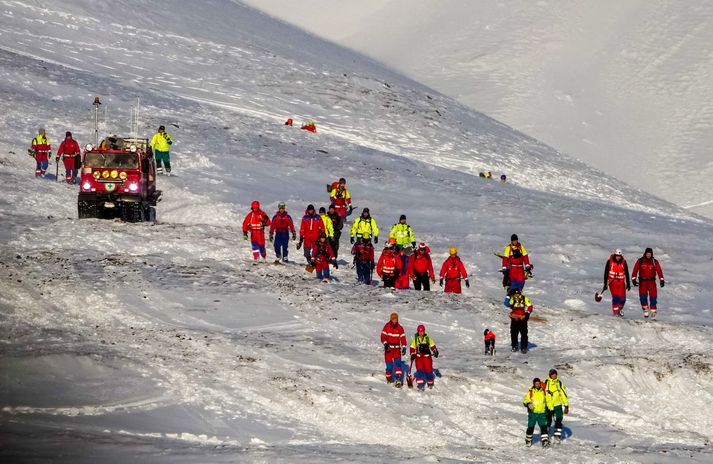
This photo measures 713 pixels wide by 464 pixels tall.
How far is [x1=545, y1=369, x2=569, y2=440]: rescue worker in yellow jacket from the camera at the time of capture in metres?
19.2

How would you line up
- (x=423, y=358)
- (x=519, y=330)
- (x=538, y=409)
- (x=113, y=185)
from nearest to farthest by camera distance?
1. (x=538, y=409)
2. (x=423, y=358)
3. (x=519, y=330)
4. (x=113, y=185)

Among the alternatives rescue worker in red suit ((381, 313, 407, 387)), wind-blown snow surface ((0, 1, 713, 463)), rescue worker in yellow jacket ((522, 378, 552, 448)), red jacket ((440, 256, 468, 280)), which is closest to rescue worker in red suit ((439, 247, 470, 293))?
red jacket ((440, 256, 468, 280))

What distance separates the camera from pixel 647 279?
26922 millimetres

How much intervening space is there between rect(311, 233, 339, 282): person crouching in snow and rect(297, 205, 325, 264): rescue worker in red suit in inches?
18.4

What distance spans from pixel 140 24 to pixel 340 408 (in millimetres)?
46578

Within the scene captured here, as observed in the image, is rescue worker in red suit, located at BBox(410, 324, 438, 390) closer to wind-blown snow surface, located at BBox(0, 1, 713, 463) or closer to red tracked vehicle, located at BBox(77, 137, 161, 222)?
wind-blown snow surface, located at BBox(0, 1, 713, 463)

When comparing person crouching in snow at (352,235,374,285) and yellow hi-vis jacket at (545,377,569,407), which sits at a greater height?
person crouching in snow at (352,235,374,285)

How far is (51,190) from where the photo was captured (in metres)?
32.2

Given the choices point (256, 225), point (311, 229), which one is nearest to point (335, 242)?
point (311, 229)

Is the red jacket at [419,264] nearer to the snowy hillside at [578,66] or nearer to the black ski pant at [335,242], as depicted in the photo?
the black ski pant at [335,242]

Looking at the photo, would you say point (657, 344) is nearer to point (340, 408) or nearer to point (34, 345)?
point (340, 408)

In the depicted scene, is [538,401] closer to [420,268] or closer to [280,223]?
[420,268]

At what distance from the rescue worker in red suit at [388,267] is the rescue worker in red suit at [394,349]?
18.9ft

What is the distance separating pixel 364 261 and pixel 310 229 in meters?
1.46
